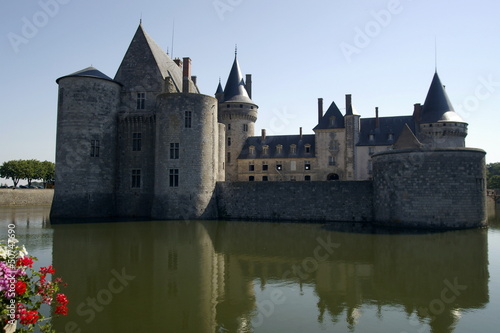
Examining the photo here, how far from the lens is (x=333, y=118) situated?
3797 cm

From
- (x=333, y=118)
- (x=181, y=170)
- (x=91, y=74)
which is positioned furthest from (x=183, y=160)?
(x=333, y=118)

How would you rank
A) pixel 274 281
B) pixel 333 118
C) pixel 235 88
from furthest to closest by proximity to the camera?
pixel 235 88 < pixel 333 118 < pixel 274 281

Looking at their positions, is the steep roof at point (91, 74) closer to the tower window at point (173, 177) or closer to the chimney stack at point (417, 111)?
the tower window at point (173, 177)

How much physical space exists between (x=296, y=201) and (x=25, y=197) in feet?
106

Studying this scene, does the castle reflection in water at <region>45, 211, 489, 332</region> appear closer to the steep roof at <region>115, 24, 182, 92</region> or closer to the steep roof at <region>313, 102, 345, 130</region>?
the steep roof at <region>115, 24, 182, 92</region>

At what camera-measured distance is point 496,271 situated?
11078mm

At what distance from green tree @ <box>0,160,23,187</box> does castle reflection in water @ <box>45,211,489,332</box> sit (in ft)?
150

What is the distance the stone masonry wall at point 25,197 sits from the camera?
38500 millimetres

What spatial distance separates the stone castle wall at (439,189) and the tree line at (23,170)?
180 ft

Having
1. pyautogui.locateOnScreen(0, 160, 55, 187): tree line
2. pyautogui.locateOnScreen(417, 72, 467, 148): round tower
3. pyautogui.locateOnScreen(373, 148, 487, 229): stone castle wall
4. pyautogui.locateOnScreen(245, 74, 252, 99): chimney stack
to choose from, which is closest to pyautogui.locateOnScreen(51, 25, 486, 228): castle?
pyautogui.locateOnScreen(373, 148, 487, 229): stone castle wall

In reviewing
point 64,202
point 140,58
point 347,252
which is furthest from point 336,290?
point 140,58

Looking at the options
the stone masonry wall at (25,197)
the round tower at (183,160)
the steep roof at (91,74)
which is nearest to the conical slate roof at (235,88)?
the round tower at (183,160)

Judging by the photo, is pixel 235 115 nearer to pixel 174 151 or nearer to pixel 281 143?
pixel 281 143

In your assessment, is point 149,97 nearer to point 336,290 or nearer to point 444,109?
point 336,290
